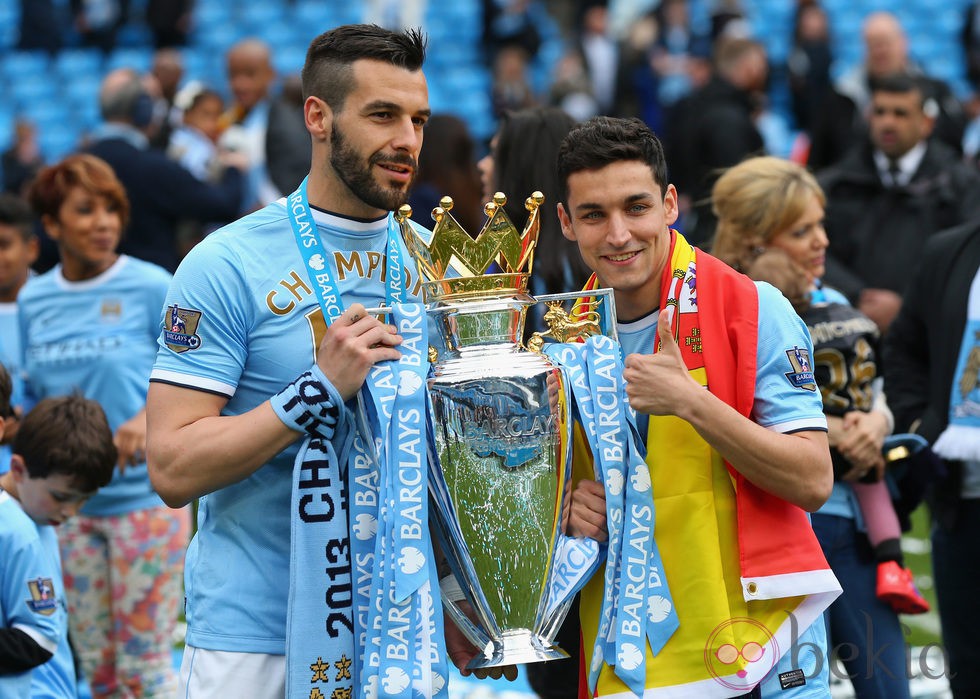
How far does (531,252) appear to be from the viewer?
2.87 meters

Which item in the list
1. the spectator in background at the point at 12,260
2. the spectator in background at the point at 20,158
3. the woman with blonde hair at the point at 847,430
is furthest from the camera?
the spectator in background at the point at 20,158

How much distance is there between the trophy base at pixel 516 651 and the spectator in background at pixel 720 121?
5.13 metres

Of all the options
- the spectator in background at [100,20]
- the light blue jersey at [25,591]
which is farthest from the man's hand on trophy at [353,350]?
the spectator in background at [100,20]

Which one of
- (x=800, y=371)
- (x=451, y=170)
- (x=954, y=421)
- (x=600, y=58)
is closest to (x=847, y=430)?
(x=954, y=421)

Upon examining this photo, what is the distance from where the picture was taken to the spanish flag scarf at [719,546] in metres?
2.72

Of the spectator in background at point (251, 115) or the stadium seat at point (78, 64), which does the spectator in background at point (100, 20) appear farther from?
the spectator in background at point (251, 115)

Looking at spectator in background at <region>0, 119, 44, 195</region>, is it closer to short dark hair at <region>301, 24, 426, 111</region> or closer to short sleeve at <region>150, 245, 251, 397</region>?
short dark hair at <region>301, 24, 426, 111</region>

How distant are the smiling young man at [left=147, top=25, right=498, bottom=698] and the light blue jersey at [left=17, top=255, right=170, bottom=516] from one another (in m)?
2.23

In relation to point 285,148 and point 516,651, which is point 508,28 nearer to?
point 285,148

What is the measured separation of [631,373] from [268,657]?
0.98 meters

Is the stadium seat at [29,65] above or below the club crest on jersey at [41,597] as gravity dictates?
above

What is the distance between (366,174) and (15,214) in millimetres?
3306

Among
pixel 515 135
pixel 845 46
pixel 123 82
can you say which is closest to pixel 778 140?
pixel 845 46

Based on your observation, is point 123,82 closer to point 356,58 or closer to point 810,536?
point 356,58
